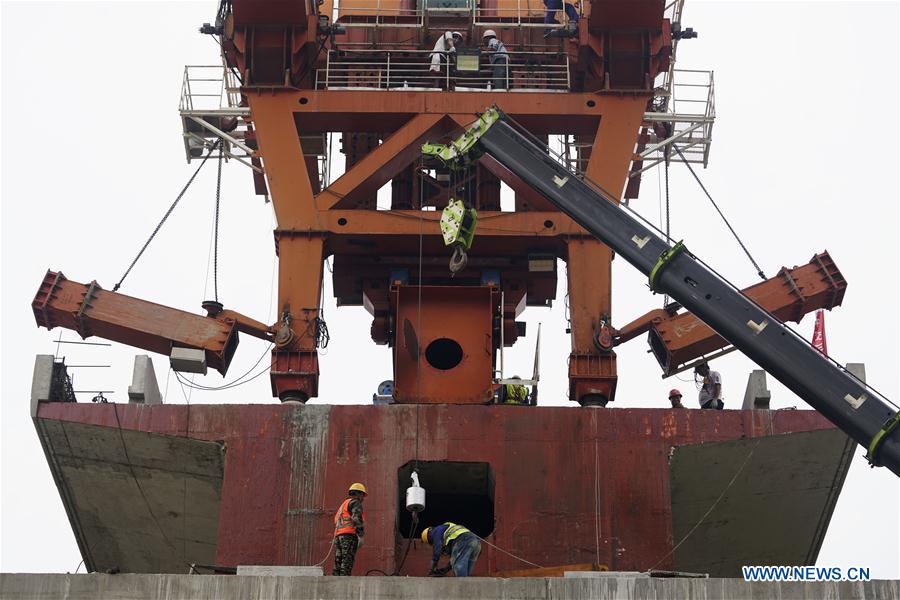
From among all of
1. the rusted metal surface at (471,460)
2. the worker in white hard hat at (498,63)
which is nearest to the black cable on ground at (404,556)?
the rusted metal surface at (471,460)

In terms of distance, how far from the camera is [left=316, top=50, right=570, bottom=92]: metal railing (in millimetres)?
32781

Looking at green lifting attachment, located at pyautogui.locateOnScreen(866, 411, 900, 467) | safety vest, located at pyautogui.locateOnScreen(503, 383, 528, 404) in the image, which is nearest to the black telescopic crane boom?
green lifting attachment, located at pyautogui.locateOnScreen(866, 411, 900, 467)

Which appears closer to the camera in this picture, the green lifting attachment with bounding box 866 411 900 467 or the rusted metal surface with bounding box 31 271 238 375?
the green lifting attachment with bounding box 866 411 900 467

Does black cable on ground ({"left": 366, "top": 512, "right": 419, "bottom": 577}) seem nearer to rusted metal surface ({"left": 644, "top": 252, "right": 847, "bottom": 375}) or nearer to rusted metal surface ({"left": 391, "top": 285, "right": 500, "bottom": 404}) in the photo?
rusted metal surface ({"left": 391, "top": 285, "right": 500, "bottom": 404})

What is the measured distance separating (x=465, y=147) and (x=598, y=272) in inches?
124

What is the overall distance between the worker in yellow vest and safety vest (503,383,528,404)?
6.39 m

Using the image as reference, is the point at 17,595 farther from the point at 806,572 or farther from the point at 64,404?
the point at 806,572

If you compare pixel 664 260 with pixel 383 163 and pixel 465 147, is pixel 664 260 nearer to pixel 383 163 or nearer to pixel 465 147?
pixel 465 147

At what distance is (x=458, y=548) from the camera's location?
80.9ft

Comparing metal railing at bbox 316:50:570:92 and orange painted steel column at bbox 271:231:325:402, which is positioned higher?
metal railing at bbox 316:50:570:92

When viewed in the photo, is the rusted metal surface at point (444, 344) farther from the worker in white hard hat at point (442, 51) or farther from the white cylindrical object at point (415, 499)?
the worker in white hard hat at point (442, 51)

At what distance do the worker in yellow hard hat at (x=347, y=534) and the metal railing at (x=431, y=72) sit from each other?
10.1 meters

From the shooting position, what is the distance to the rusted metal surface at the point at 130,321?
98.4 ft

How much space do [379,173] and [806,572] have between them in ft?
35.8
